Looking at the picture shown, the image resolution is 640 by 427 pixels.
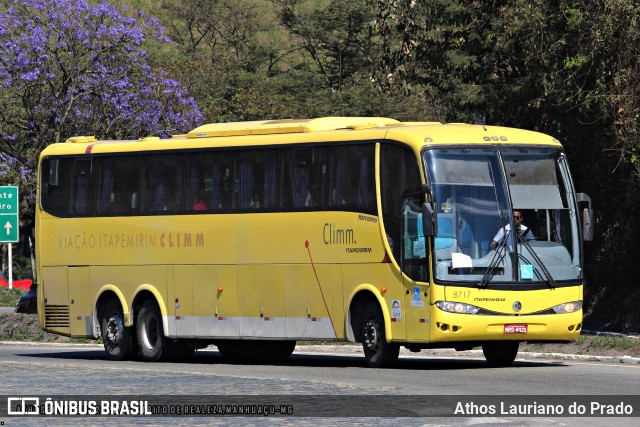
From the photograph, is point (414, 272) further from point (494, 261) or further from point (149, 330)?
point (149, 330)

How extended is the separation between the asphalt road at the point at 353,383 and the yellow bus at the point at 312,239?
2.50 ft

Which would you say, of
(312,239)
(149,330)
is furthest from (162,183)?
(312,239)

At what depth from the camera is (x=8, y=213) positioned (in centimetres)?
4094

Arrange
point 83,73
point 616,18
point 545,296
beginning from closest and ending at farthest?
point 545,296
point 616,18
point 83,73

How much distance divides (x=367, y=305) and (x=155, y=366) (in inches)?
148

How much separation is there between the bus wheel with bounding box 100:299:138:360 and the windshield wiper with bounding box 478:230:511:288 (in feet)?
25.8

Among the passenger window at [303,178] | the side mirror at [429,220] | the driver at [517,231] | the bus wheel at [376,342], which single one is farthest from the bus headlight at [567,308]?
the passenger window at [303,178]

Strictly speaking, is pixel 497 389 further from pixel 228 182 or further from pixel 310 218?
pixel 228 182

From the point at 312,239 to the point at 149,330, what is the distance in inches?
177

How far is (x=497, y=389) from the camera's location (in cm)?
1822

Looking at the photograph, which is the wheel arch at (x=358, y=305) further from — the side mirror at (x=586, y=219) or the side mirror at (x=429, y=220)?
the side mirror at (x=586, y=219)

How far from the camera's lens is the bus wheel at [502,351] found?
77.8 ft

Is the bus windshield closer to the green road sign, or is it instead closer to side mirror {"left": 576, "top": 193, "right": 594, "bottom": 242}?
side mirror {"left": 576, "top": 193, "right": 594, "bottom": 242}

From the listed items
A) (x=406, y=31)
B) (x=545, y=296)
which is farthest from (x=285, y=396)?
(x=406, y=31)
